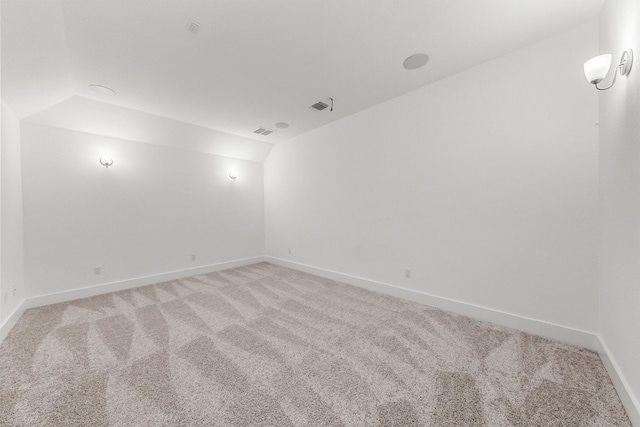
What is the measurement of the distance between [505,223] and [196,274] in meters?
4.77

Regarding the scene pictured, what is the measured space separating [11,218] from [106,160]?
4.14 ft

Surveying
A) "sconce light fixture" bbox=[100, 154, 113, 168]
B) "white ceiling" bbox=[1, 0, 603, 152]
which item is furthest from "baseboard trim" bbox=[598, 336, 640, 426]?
"sconce light fixture" bbox=[100, 154, 113, 168]

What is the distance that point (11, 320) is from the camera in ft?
7.77

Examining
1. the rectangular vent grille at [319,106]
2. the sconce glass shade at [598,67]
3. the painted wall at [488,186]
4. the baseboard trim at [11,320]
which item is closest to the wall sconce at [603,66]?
the sconce glass shade at [598,67]

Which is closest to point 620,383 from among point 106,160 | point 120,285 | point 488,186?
point 488,186

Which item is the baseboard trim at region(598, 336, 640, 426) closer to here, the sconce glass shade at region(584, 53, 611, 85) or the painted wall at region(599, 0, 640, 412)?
the painted wall at region(599, 0, 640, 412)

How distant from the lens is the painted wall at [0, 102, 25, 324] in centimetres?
228

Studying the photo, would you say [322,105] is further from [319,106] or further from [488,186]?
[488,186]

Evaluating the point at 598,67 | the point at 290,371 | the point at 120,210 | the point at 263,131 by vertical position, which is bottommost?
the point at 290,371

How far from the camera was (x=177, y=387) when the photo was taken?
1.56m

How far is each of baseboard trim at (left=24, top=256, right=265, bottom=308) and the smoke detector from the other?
11.3 feet

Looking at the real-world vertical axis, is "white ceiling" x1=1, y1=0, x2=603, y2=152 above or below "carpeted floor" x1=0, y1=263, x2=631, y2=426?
above

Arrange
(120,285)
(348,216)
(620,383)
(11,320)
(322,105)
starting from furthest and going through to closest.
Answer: (348,216) → (120,285) → (322,105) → (11,320) → (620,383)

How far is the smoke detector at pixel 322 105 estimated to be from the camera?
10.4ft
